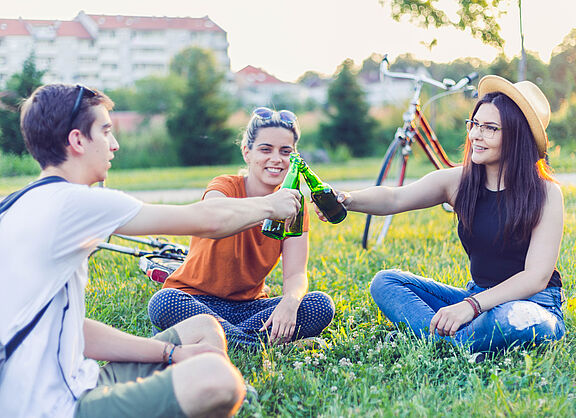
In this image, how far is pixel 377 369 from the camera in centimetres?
278

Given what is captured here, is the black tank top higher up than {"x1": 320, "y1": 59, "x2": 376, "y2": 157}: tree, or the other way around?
{"x1": 320, "y1": 59, "x2": 376, "y2": 157}: tree

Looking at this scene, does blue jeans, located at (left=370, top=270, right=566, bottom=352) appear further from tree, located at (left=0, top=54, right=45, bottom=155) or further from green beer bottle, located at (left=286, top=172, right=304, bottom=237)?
tree, located at (left=0, top=54, right=45, bottom=155)

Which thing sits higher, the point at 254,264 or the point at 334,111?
the point at 334,111

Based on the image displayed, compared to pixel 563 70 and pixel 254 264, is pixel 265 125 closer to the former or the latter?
pixel 254 264

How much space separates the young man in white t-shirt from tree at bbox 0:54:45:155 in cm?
1270

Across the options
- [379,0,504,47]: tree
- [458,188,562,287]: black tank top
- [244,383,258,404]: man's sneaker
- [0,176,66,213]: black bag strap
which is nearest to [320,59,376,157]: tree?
[379,0,504,47]: tree

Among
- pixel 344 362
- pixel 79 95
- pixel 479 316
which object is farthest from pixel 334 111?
pixel 79 95

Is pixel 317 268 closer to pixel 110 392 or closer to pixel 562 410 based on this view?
pixel 562 410

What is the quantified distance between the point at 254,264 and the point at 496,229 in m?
1.33

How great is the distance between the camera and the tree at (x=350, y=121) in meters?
21.9

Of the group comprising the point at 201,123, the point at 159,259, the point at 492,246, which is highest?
the point at 201,123

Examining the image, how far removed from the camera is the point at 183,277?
333 cm

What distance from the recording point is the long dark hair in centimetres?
305

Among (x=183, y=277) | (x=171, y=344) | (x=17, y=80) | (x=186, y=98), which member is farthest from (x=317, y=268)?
(x=186, y=98)
